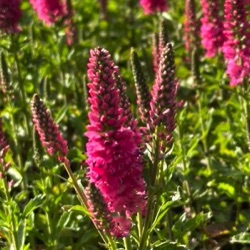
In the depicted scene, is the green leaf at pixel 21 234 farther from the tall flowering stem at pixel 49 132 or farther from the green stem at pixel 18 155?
the green stem at pixel 18 155

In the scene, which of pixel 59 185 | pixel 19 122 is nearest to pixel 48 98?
pixel 19 122

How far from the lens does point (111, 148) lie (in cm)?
356

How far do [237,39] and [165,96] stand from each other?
1.88 meters

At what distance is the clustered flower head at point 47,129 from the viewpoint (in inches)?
157

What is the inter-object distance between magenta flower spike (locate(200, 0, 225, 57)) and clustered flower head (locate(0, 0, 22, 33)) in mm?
1990

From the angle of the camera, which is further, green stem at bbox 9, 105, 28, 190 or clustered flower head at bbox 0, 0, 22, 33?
clustered flower head at bbox 0, 0, 22, 33

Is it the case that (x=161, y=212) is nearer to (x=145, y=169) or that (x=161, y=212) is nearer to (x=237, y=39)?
(x=145, y=169)

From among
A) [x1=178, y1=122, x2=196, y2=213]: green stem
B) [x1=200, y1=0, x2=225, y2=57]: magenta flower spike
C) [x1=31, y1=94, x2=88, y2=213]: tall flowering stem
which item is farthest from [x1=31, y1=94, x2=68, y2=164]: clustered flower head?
[x1=200, y1=0, x2=225, y2=57]: magenta flower spike

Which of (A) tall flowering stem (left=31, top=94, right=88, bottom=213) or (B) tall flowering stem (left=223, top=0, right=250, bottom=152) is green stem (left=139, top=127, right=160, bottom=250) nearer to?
(A) tall flowering stem (left=31, top=94, right=88, bottom=213)

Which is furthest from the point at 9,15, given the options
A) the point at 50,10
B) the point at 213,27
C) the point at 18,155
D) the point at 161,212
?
the point at 161,212

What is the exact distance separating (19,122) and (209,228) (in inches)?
112

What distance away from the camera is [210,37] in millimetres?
6547

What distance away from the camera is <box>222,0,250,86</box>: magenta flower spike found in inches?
200

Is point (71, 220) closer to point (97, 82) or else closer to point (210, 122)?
point (210, 122)
